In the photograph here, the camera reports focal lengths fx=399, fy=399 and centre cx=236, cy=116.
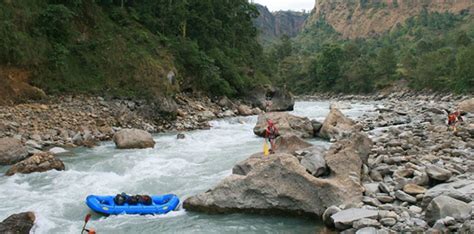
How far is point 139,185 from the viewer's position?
1045 centimetres

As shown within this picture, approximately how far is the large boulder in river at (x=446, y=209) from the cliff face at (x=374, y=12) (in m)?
136

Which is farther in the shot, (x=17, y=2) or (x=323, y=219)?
(x=17, y=2)

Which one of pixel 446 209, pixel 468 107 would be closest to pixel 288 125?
pixel 446 209

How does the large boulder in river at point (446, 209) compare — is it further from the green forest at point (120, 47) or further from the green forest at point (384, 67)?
the green forest at point (384, 67)

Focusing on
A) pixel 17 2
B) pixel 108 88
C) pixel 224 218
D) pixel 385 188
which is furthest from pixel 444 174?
pixel 17 2

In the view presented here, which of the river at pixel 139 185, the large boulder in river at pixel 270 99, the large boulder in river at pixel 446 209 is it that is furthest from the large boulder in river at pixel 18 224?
the large boulder in river at pixel 270 99

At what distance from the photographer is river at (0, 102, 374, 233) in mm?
7668

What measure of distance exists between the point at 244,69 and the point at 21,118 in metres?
23.1

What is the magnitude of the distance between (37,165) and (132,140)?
14.1 ft

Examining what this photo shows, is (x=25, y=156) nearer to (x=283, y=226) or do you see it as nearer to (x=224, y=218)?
(x=224, y=218)

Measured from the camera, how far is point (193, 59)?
28375 millimetres

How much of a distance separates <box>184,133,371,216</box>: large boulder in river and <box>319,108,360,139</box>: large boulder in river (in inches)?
350

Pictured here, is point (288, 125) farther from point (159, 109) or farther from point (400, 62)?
point (400, 62)

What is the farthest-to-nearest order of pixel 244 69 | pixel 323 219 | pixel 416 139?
pixel 244 69
pixel 416 139
pixel 323 219
